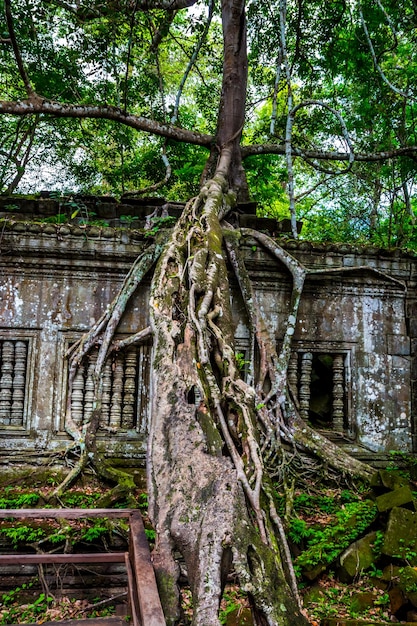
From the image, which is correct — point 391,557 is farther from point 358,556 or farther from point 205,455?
point 205,455

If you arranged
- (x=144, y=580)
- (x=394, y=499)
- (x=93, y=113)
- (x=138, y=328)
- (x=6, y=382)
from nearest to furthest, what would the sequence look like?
(x=144, y=580) < (x=394, y=499) < (x=6, y=382) < (x=138, y=328) < (x=93, y=113)

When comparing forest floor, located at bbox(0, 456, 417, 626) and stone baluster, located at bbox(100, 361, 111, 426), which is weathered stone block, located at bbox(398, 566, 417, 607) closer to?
forest floor, located at bbox(0, 456, 417, 626)

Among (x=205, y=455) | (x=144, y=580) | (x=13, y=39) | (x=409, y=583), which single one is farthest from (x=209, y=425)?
(x=13, y=39)

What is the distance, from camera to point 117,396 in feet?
14.8

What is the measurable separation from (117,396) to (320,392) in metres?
2.04

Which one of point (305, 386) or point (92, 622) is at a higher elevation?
point (305, 386)

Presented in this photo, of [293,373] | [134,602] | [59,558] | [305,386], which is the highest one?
[293,373]

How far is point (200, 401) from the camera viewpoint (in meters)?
2.57

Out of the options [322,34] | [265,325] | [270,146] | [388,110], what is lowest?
[265,325]

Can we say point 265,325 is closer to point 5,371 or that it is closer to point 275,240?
point 275,240

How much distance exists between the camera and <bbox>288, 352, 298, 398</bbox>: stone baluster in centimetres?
477

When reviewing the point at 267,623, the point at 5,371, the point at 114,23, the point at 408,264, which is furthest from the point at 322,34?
the point at 267,623

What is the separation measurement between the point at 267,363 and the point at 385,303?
146cm

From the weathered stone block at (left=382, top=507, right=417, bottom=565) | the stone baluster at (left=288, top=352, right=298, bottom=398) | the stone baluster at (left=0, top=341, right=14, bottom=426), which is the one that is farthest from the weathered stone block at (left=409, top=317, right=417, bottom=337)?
the stone baluster at (left=0, top=341, right=14, bottom=426)
